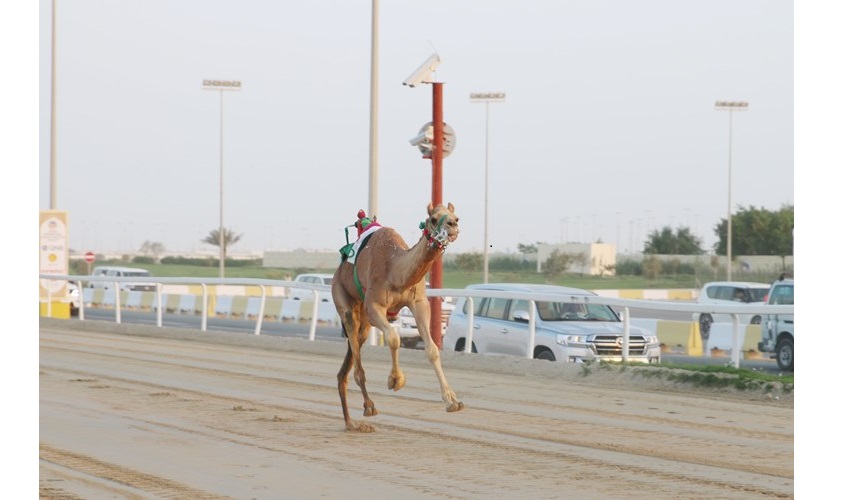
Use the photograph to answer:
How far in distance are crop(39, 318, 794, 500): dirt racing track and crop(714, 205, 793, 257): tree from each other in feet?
227

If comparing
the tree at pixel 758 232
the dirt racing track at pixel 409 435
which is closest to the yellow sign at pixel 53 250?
the dirt racing track at pixel 409 435

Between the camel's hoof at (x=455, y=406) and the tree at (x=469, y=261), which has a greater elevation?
the tree at (x=469, y=261)

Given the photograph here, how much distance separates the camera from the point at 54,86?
36812 mm

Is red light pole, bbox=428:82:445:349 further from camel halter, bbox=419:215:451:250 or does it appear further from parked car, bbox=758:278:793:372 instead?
camel halter, bbox=419:215:451:250

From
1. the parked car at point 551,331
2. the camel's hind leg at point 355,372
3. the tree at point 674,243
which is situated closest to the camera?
the camel's hind leg at point 355,372

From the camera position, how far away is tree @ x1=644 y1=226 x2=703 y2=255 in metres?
95.1

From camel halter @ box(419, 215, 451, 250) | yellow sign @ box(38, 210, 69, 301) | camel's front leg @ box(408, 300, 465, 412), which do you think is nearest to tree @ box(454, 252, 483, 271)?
yellow sign @ box(38, 210, 69, 301)

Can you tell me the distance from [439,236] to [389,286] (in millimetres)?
950

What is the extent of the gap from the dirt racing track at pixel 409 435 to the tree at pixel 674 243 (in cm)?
7708

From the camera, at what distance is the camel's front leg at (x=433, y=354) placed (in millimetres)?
10488

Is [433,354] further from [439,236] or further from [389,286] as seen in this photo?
[439,236]

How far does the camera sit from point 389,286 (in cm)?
1135

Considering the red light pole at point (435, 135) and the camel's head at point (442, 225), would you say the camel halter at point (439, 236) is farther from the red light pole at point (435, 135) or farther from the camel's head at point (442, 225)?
the red light pole at point (435, 135)

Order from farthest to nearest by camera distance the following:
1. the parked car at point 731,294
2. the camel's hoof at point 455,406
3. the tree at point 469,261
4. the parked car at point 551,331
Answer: the tree at point 469,261 → the parked car at point 731,294 → the parked car at point 551,331 → the camel's hoof at point 455,406
